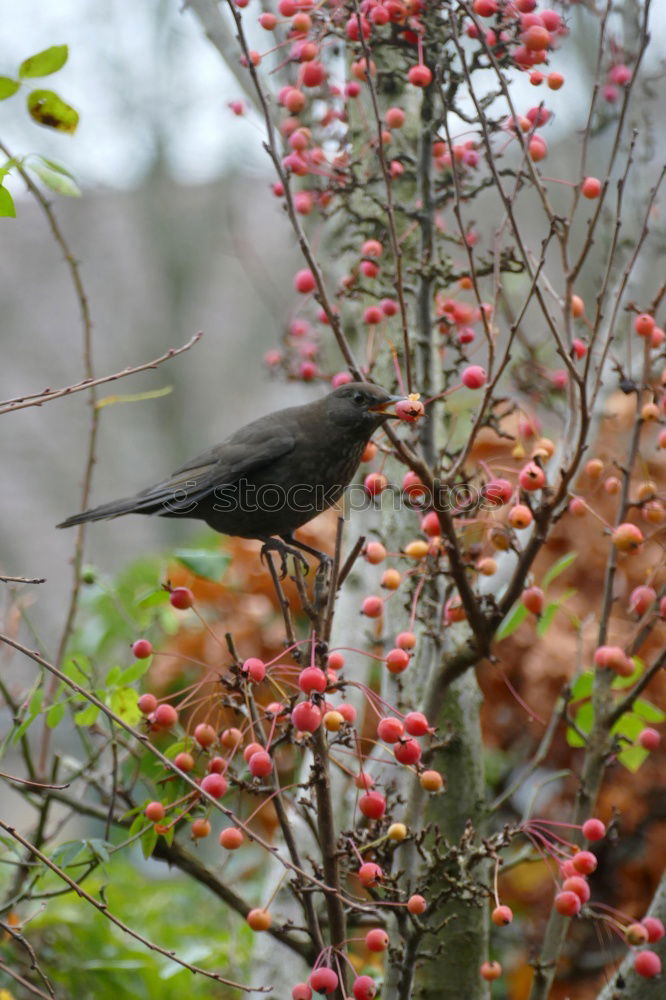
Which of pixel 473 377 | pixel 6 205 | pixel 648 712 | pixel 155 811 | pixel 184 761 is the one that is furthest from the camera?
pixel 648 712

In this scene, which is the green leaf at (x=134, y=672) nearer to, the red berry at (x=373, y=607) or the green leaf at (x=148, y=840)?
the green leaf at (x=148, y=840)

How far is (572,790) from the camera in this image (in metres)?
3.16

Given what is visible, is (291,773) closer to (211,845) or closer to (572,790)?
(572,790)

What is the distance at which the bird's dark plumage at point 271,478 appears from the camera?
2090 millimetres

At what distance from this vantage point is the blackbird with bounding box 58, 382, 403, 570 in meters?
2.09

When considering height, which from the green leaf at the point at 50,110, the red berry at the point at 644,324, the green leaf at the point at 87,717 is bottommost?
the green leaf at the point at 87,717

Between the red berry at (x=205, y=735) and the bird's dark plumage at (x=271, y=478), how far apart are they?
24.4 inches

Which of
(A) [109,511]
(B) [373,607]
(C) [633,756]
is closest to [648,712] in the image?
(C) [633,756]

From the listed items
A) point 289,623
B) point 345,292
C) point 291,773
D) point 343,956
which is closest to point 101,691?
point 289,623

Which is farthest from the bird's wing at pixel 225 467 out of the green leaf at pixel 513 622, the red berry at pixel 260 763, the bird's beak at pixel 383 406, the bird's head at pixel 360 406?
the red berry at pixel 260 763

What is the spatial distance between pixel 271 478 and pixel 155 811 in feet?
2.85

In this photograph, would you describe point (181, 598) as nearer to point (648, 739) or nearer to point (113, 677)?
point (113, 677)

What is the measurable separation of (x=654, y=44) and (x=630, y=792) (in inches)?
88.3

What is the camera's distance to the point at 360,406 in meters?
1.95
